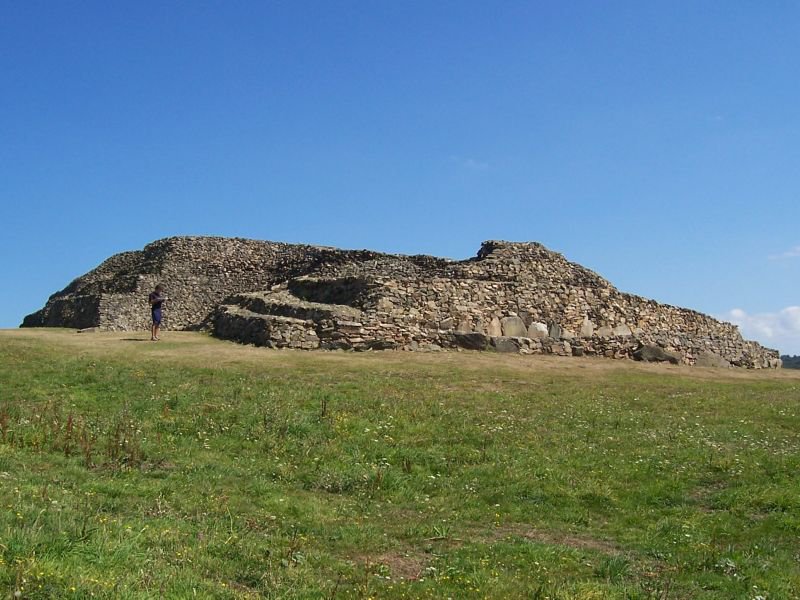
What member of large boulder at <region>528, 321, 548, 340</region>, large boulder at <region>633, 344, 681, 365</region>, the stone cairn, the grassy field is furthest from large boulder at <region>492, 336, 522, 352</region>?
the grassy field

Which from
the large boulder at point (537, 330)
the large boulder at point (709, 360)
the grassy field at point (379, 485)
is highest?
the large boulder at point (537, 330)

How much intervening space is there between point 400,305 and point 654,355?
432 inches

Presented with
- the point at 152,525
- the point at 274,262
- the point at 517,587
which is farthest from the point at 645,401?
the point at 274,262

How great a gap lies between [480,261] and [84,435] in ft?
76.2

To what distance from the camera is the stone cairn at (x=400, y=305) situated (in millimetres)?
27562

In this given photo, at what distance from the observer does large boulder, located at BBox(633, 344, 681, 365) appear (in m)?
30.6

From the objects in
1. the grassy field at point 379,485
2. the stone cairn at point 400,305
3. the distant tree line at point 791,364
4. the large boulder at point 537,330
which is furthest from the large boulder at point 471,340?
the distant tree line at point 791,364

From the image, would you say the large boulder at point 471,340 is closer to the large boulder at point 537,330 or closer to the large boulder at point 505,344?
the large boulder at point 505,344

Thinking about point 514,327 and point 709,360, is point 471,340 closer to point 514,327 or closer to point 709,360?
point 514,327

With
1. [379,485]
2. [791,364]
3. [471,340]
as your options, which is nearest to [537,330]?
[471,340]

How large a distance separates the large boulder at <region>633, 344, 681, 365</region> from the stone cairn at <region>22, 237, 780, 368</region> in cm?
5

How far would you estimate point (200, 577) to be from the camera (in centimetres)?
688

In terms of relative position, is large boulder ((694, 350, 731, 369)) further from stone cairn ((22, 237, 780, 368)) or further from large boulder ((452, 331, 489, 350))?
large boulder ((452, 331, 489, 350))

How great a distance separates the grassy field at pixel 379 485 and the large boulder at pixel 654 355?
9.94 metres
